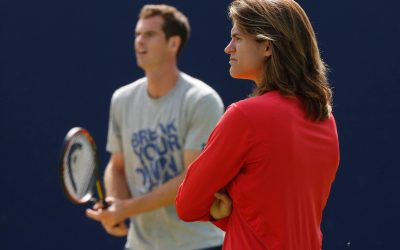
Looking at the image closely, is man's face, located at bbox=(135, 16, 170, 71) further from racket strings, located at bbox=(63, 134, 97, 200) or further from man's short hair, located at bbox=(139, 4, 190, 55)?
racket strings, located at bbox=(63, 134, 97, 200)

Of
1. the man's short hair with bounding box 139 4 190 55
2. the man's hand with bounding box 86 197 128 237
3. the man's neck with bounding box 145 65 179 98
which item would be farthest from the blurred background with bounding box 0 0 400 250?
the man's hand with bounding box 86 197 128 237

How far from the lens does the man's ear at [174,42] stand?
444 centimetres

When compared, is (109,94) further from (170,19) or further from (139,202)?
(139,202)

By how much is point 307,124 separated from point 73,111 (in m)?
2.95

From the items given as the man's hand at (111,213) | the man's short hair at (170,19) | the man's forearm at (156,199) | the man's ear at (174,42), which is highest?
the man's short hair at (170,19)

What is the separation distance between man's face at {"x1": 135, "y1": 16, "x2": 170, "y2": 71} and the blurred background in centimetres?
48

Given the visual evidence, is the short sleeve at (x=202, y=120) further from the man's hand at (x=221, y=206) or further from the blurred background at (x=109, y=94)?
the man's hand at (x=221, y=206)

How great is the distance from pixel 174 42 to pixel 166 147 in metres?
0.64

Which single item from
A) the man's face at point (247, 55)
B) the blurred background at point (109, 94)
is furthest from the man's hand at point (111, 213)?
the man's face at point (247, 55)

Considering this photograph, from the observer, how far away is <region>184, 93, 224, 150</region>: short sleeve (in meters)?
4.01

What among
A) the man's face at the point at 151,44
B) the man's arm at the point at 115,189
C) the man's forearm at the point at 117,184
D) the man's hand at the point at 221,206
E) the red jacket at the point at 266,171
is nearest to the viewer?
the red jacket at the point at 266,171

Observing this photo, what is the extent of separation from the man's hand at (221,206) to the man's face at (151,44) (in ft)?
6.20

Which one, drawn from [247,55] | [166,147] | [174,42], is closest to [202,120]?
[166,147]

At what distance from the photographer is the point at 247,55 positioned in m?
2.48
